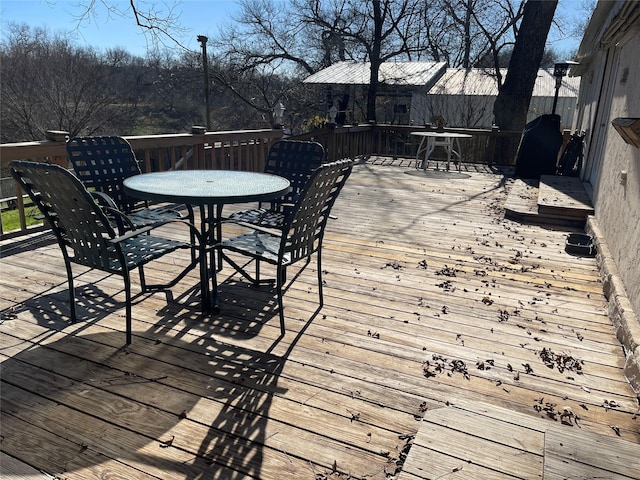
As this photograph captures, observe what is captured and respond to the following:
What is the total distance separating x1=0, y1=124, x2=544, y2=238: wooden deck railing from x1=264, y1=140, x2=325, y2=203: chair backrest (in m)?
1.54

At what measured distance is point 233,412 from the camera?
1771 mm

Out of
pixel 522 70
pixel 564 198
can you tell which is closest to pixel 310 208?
pixel 564 198

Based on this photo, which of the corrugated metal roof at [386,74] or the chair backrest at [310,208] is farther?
the corrugated metal roof at [386,74]

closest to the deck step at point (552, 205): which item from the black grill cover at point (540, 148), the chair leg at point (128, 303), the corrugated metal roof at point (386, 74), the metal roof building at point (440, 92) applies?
the black grill cover at point (540, 148)

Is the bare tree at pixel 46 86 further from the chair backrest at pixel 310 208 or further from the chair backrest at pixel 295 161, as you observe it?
the chair backrest at pixel 310 208

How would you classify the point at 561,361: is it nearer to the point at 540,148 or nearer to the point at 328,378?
the point at 328,378

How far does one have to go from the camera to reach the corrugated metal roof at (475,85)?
720 inches

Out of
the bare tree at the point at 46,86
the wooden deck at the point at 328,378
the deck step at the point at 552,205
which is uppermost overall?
the bare tree at the point at 46,86

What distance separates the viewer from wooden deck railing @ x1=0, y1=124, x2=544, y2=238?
12.2 ft

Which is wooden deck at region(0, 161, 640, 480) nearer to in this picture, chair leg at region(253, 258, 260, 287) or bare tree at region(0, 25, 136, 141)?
chair leg at region(253, 258, 260, 287)

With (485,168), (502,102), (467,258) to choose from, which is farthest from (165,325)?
(502,102)

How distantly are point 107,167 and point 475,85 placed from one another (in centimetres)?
1823

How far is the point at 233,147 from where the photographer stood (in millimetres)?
6051

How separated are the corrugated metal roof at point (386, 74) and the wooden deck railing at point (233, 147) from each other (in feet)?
17.9
